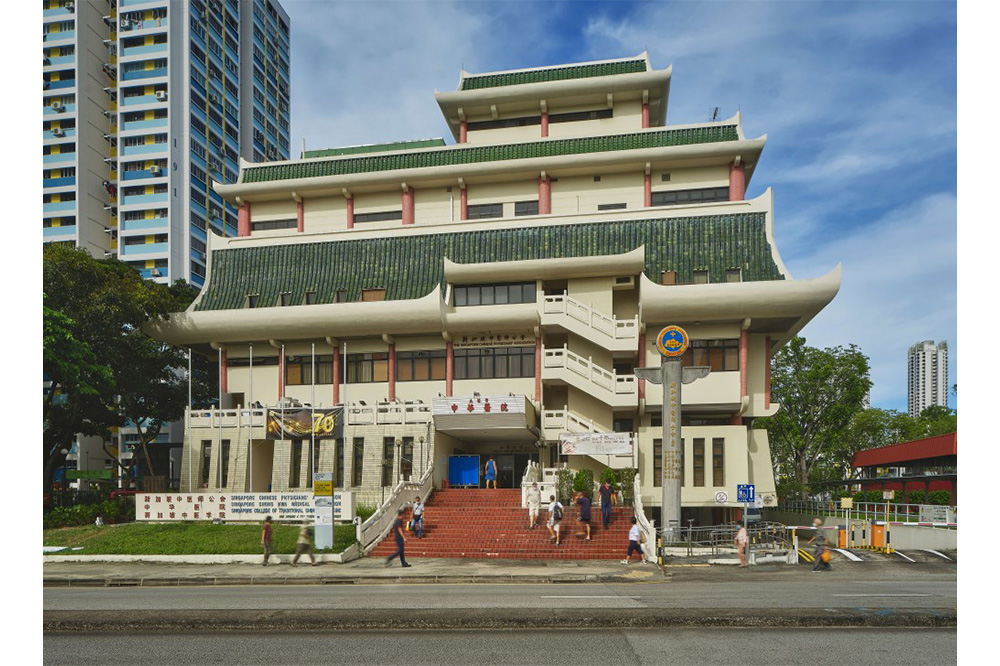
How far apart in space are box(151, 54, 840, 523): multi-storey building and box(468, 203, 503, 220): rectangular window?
0.57ft

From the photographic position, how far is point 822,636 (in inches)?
516

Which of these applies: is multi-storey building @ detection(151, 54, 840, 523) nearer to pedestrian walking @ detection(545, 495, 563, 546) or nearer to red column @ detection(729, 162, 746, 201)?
red column @ detection(729, 162, 746, 201)

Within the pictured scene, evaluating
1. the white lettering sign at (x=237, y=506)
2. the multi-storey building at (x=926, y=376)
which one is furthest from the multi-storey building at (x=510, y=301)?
the multi-storey building at (x=926, y=376)

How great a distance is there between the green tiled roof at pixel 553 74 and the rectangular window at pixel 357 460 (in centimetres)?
2487

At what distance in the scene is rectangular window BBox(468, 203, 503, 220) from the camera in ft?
155

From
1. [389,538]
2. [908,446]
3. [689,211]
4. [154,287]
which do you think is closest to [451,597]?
[389,538]

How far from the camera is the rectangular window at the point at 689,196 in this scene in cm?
4481

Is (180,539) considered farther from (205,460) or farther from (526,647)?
(526,647)

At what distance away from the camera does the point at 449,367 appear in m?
A: 41.4

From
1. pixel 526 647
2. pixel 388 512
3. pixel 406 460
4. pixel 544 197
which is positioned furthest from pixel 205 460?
pixel 526 647

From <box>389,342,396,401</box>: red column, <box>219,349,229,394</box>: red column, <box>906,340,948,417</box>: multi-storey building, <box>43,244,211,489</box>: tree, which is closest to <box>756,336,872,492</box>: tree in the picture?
<box>389,342,396,401</box>: red column

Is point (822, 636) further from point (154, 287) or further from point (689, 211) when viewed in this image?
point (154, 287)

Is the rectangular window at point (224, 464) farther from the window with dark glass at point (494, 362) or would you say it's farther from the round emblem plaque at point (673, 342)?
the round emblem plaque at point (673, 342)

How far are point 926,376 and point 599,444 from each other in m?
177
